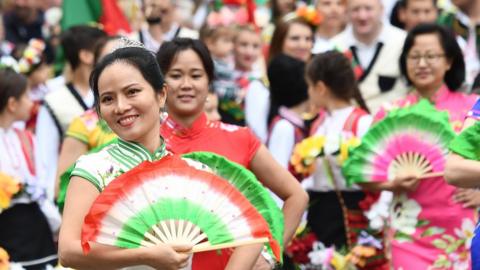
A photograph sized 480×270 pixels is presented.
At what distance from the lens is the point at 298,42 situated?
10.6 metres

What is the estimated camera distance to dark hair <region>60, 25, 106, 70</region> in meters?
9.30

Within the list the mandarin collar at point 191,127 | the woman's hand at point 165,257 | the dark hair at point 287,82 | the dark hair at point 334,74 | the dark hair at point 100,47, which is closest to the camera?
the woman's hand at point 165,257

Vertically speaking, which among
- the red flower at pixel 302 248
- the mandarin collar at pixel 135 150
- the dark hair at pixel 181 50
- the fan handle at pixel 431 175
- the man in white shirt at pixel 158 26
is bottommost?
the red flower at pixel 302 248

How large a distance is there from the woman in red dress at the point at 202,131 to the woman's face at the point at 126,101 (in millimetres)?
1144

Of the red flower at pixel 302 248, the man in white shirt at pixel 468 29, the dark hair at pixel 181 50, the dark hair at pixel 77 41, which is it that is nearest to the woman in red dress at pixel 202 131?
the dark hair at pixel 181 50

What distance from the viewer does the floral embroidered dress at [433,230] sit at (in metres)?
7.08

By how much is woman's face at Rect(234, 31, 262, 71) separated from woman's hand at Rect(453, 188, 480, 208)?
15.2 feet

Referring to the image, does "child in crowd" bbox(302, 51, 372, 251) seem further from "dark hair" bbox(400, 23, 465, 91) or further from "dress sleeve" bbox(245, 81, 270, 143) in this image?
"dress sleeve" bbox(245, 81, 270, 143)

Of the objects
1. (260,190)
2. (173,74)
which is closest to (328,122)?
(173,74)

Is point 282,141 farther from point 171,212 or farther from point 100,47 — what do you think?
point 171,212

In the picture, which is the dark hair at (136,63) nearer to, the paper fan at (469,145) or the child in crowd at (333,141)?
the paper fan at (469,145)

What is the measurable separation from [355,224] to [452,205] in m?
1.01

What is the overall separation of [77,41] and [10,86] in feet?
3.04

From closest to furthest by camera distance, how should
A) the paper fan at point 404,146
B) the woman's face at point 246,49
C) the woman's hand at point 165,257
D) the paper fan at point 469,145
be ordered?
the woman's hand at point 165,257 → the paper fan at point 469,145 → the paper fan at point 404,146 → the woman's face at point 246,49
